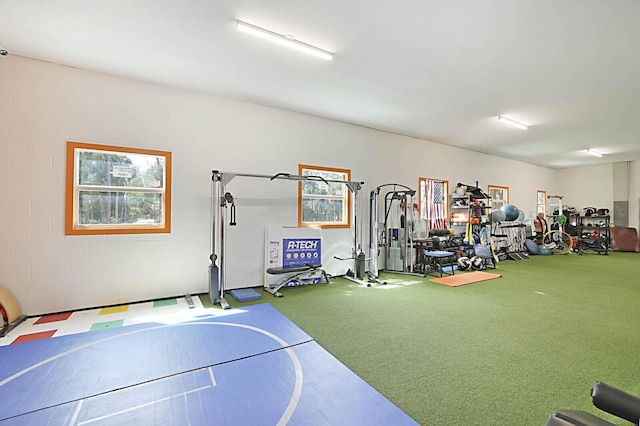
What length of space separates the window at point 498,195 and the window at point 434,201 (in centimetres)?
255

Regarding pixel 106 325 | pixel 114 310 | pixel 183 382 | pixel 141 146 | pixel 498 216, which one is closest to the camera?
pixel 183 382

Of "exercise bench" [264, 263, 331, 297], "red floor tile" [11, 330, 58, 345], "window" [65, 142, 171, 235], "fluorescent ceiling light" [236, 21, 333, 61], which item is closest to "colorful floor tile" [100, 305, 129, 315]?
"red floor tile" [11, 330, 58, 345]

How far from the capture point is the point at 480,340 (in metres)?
3.24

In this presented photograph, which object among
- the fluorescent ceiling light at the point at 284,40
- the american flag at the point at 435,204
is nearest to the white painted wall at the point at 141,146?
the fluorescent ceiling light at the point at 284,40

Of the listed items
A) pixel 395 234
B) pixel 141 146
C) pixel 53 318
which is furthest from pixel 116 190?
pixel 395 234

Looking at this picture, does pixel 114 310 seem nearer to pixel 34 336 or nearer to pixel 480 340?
pixel 34 336

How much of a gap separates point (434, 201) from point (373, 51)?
5459mm

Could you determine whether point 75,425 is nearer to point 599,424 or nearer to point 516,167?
point 599,424

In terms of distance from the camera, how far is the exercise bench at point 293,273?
16.9 ft

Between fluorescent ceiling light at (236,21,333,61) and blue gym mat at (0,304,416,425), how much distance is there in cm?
333

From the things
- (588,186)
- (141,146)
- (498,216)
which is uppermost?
(588,186)

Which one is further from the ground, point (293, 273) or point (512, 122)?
point (512, 122)

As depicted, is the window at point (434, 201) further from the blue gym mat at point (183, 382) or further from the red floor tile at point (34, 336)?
the red floor tile at point (34, 336)

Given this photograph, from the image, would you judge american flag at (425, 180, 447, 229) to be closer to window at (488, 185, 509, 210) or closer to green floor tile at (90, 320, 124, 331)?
window at (488, 185, 509, 210)
